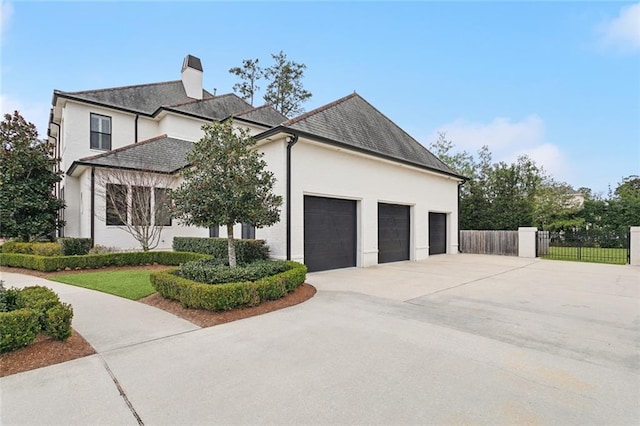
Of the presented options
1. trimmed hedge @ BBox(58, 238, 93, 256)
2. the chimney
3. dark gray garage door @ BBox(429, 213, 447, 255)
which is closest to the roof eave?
dark gray garage door @ BBox(429, 213, 447, 255)

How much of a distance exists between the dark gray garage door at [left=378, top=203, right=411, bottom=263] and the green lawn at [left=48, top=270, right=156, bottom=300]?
327 inches

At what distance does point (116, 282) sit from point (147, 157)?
7.78m

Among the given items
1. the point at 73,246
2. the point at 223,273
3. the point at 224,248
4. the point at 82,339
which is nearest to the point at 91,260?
the point at 73,246

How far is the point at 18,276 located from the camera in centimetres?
940

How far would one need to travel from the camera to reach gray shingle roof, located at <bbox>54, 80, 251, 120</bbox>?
16.2m

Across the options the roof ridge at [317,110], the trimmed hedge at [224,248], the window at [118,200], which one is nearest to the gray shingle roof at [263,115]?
the roof ridge at [317,110]

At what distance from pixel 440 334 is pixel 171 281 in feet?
16.2

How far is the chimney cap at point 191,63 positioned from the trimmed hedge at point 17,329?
20.6 m

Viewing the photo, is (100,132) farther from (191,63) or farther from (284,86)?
(284,86)

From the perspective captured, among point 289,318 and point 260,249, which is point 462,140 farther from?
point 289,318

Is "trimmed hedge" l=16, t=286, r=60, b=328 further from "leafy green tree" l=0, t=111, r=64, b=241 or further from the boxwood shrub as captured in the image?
"leafy green tree" l=0, t=111, r=64, b=241

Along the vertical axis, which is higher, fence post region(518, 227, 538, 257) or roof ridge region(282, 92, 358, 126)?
roof ridge region(282, 92, 358, 126)

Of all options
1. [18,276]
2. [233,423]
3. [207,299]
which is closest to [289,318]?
[207,299]

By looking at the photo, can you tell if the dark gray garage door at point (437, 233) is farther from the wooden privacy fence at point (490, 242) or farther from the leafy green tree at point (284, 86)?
the leafy green tree at point (284, 86)
